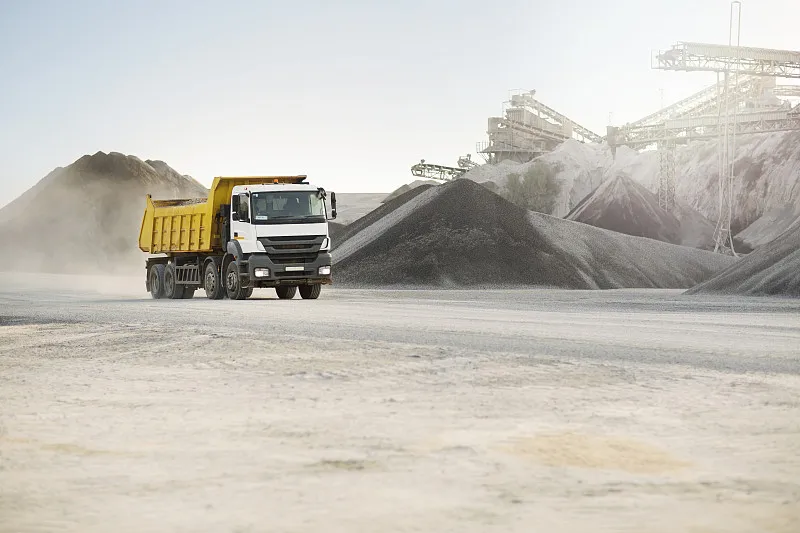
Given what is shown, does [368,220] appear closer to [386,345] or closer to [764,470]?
[386,345]

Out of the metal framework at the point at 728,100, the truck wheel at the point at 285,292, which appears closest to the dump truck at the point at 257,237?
the truck wheel at the point at 285,292

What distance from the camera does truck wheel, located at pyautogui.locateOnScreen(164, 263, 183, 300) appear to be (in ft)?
102

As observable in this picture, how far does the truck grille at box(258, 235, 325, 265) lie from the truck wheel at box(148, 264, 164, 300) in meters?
5.76

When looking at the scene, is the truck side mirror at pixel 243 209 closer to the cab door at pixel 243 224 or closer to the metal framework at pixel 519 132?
the cab door at pixel 243 224

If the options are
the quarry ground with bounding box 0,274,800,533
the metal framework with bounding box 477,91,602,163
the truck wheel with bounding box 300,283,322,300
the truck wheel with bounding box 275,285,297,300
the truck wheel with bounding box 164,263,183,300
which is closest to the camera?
the quarry ground with bounding box 0,274,800,533

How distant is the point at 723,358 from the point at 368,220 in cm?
4695

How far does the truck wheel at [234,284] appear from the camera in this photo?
2780 centimetres

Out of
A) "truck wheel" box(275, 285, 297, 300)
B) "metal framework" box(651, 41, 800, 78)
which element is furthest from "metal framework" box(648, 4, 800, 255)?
"truck wheel" box(275, 285, 297, 300)

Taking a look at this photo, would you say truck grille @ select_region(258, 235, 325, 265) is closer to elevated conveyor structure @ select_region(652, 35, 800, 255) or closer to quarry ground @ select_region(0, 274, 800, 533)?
quarry ground @ select_region(0, 274, 800, 533)

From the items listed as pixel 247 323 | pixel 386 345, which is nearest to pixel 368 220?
pixel 247 323

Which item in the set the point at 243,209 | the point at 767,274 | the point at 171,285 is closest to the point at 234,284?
the point at 243,209

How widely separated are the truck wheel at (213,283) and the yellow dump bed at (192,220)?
511mm

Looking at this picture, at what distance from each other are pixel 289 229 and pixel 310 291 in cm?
299

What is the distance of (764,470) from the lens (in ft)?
21.0
